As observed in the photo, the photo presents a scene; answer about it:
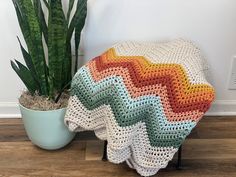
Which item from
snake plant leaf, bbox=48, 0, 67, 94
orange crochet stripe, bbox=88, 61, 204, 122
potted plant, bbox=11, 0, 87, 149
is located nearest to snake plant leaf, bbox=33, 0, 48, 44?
potted plant, bbox=11, 0, 87, 149

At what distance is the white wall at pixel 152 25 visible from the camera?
167cm

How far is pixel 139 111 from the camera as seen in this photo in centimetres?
127

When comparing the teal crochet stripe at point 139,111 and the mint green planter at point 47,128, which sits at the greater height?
the teal crochet stripe at point 139,111

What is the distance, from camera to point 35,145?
168 centimetres

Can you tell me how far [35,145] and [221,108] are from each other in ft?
3.70

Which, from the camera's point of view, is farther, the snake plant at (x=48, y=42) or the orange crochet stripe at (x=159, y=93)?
the snake plant at (x=48, y=42)

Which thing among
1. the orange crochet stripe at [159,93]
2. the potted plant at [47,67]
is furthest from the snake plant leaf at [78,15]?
the orange crochet stripe at [159,93]

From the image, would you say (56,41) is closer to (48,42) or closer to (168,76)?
(48,42)

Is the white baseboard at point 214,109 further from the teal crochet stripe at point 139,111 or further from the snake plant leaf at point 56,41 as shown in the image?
the teal crochet stripe at point 139,111

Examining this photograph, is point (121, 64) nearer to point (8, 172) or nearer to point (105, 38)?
point (105, 38)

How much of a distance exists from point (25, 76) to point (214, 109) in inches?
45.3

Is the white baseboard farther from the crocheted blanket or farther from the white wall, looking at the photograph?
the crocheted blanket

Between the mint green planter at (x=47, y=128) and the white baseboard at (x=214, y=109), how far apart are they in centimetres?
35

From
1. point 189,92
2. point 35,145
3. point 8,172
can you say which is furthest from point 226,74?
point 8,172
